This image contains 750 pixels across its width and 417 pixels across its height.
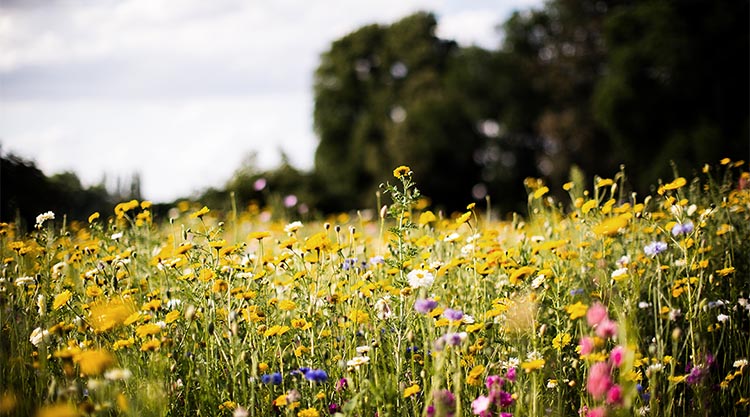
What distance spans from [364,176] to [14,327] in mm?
22374

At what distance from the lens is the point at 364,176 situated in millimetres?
24672

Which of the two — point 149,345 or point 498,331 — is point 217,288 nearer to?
point 149,345

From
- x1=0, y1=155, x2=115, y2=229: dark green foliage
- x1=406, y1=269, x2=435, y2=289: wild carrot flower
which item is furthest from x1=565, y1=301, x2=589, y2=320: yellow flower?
x1=0, y1=155, x2=115, y2=229: dark green foliage

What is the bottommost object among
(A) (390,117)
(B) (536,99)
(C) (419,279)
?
(C) (419,279)

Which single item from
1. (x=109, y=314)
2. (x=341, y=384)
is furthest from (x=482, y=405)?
(x=109, y=314)

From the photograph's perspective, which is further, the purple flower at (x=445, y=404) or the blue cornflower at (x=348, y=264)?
the blue cornflower at (x=348, y=264)

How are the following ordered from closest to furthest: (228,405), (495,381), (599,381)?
1. (599,381)
2. (495,381)
3. (228,405)

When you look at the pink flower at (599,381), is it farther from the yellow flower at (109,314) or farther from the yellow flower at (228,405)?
the yellow flower at (109,314)

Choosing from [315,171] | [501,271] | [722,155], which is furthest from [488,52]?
[501,271]

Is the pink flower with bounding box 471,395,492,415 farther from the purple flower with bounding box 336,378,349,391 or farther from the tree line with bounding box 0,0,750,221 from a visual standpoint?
the tree line with bounding box 0,0,750,221

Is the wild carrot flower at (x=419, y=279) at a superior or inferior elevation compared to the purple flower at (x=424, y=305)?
superior

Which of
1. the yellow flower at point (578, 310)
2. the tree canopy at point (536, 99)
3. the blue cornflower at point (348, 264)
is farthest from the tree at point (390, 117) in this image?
the yellow flower at point (578, 310)

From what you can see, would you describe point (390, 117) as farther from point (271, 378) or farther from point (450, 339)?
point (450, 339)

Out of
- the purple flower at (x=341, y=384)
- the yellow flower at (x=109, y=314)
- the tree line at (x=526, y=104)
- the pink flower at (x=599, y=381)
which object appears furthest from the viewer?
the tree line at (x=526, y=104)
